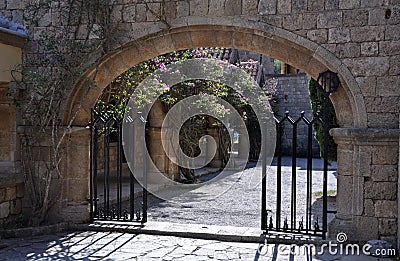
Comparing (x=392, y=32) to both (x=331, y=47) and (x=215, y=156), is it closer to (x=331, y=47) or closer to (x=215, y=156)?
(x=331, y=47)

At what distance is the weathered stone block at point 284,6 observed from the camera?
16.6ft

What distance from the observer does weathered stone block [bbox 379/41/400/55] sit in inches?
189

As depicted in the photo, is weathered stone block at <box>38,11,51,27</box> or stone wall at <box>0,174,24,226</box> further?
weathered stone block at <box>38,11,51,27</box>

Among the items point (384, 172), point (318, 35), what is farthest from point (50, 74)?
point (384, 172)

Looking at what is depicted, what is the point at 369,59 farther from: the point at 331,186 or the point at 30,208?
the point at 331,186

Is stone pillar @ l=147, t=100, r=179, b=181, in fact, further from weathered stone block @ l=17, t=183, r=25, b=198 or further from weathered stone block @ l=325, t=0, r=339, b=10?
weathered stone block @ l=325, t=0, r=339, b=10

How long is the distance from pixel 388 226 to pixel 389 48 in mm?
1845

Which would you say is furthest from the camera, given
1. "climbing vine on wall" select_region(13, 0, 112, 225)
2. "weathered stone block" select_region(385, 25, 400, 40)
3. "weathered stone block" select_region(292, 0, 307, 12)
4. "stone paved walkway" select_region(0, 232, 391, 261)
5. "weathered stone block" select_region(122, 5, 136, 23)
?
"climbing vine on wall" select_region(13, 0, 112, 225)

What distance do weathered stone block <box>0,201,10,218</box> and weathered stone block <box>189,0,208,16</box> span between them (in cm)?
317

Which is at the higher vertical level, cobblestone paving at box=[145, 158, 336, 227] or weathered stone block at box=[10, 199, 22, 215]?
weathered stone block at box=[10, 199, 22, 215]

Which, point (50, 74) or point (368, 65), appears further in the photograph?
point (50, 74)

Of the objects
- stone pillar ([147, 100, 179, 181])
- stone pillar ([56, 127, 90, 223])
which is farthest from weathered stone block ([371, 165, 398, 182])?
stone pillar ([147, 100, 179, 181])

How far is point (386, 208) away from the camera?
4.84 meters

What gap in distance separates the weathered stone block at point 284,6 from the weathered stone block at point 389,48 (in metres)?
1.02
